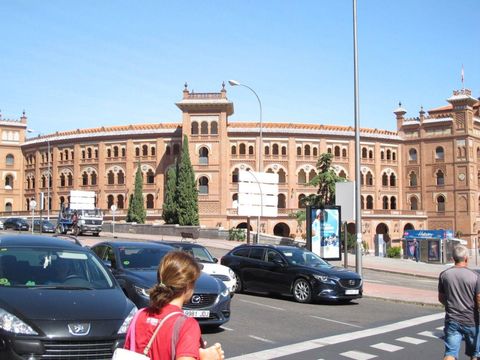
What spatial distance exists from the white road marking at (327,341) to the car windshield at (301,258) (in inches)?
148

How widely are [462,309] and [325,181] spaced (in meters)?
47.7

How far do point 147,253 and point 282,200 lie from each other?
215 ft

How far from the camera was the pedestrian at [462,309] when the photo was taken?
681 centimetres

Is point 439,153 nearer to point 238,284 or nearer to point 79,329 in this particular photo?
point 238,284

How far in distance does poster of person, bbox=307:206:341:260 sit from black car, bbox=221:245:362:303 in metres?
5.58

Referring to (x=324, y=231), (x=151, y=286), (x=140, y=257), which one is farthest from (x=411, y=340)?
(x=324, y=231)

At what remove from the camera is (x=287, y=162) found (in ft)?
254

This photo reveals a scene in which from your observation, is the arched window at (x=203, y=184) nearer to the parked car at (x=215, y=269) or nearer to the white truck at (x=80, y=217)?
the white truck at (x=80, y=217)

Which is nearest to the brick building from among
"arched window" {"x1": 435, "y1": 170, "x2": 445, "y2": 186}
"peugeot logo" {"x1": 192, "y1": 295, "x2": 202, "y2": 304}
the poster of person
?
"arched window" {"x1": 435, "y1": 170, "x2": 445, "y2": 186}

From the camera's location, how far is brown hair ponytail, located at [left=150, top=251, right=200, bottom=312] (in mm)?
3383

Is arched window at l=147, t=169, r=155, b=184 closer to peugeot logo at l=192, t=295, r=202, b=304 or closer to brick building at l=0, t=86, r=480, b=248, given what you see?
brick building at l=0, t=86, r=480, b=248

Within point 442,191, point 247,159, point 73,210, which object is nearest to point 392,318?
point 73,210

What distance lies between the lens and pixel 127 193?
7738cm

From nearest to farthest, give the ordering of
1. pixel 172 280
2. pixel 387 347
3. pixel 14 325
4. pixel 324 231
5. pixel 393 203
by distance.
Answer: pixel 172 280
pixel 14 325
pixel 387 347
pixel 324 231
pixel 393 203
